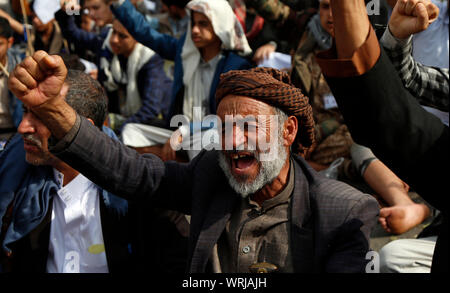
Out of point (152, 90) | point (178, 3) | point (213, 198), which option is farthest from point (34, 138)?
point (178, 3)

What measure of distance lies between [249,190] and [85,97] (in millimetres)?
1104

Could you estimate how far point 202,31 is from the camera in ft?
15.1

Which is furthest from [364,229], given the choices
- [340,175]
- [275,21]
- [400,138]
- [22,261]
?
[275,21]

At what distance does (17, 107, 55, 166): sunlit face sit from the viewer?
2.41 metres

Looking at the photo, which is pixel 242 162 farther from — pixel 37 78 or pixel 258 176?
pixel 37 78

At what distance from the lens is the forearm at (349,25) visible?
988 millimetres

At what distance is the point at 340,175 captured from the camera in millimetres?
4699

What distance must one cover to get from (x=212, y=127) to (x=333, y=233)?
231 cm

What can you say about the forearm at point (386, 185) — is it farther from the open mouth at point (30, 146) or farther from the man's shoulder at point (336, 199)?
the open mouth at point (30, 146)

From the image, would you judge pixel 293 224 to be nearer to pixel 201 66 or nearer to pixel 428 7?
pixel 428 7

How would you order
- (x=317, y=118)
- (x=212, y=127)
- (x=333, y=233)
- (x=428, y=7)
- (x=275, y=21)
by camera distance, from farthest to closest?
(x=275, y=21) → (x=317, y=118) → (x=212, y=127) → (x=333, y=233) → (x=428, y=7)

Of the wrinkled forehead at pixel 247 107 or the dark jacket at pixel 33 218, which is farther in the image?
the dark jacket at pixel 33 218

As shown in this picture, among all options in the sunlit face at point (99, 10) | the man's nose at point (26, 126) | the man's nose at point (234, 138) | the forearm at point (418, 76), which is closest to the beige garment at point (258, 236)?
the man's nose at point (234, 138)

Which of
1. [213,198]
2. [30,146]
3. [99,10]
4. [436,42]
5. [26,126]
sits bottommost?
[213,198]
